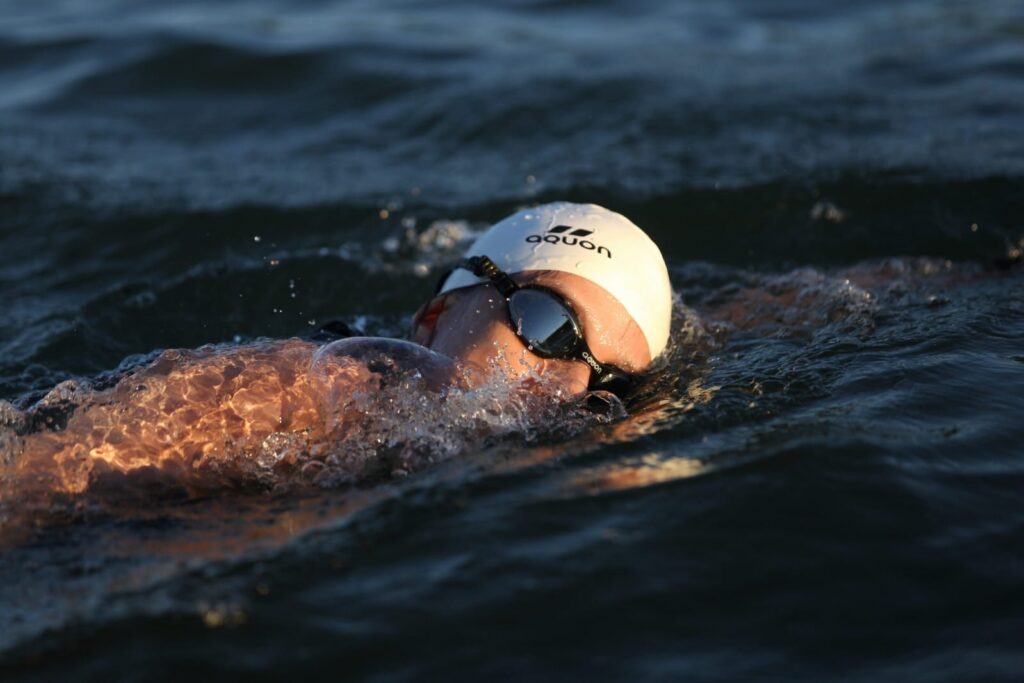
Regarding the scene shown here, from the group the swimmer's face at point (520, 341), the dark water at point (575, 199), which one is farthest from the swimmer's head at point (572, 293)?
the dark water at point (575, 199)

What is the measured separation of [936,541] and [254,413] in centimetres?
239

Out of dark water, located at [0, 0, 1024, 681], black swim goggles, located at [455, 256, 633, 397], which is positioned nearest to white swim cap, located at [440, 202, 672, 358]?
black swim goggles, located at [455, 256, 633, 397]

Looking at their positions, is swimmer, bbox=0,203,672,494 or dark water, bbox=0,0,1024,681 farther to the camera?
swimmer, bbox=0,203,672,494

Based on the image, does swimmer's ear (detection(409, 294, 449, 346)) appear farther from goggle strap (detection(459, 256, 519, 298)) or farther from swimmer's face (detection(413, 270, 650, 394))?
goggle strap (detection(459, 256, 519, 298))

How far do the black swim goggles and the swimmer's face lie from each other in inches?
1.0

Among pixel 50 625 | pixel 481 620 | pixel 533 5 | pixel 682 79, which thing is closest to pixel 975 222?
pixel 682 79

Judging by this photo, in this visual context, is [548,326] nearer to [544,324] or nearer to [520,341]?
[544,324]

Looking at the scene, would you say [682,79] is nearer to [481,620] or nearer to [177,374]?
[177,374]

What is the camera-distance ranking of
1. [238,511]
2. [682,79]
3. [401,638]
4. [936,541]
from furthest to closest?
→ [682,79] < [238,511] < [936,541] < [401,638]

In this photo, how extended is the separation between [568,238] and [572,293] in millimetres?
303

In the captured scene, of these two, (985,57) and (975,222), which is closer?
(975,222)

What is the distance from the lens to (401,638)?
3689 millimetres

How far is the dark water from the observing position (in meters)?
3.74

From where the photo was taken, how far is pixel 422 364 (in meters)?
4.88
